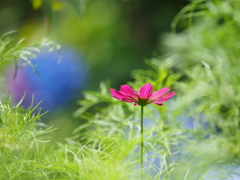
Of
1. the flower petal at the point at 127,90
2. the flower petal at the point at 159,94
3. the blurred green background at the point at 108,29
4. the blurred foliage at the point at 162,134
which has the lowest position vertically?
the blurred foliage at the point at 162,134

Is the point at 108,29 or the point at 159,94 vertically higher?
the point at 108,29

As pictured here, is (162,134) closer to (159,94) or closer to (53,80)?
(159,94)

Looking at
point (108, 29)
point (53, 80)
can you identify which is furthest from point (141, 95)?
point (108, 29)

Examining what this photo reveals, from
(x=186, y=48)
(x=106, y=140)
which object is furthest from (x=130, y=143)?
(x=186, y=48)

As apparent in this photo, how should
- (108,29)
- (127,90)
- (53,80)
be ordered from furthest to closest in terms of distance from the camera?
(108,29), (53,80), (127,90)

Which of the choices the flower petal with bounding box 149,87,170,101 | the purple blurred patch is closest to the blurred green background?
the purple blurred patch

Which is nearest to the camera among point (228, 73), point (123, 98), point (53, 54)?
point (123, 98)

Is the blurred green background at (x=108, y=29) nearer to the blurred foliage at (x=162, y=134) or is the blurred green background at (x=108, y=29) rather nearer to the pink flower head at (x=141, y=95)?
the blurred foliage at (x=162, y=134)

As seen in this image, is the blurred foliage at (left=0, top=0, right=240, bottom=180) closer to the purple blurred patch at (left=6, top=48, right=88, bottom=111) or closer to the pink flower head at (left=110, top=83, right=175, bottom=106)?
the pink flower head at (left=110, top=83, right=175, bottom=106)

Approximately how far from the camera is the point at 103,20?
2.81 feet

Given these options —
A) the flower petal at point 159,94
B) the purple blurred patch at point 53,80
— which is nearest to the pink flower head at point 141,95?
the flower petal at point 159,94

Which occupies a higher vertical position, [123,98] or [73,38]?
[73,38]

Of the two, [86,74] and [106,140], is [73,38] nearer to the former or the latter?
[86,74]

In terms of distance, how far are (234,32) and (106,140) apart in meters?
0.20
